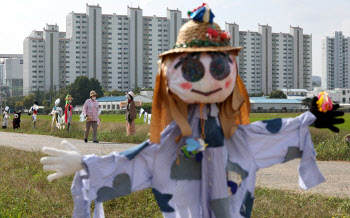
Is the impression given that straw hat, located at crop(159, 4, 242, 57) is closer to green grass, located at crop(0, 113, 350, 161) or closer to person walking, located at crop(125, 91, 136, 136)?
green grass, located at crop(0, 113, 350, 161)

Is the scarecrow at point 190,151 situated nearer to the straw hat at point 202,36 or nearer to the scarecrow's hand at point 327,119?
the straw hat at point 202,36

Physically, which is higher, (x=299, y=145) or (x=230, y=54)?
(x=230, y=54)

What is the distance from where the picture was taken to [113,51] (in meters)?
116

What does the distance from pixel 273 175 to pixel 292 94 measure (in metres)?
118

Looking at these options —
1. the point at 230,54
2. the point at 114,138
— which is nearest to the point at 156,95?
the point at 230,54

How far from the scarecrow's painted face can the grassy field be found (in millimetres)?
2311

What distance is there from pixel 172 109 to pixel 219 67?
462 millimetres

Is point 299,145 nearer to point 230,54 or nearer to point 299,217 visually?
point 230,54

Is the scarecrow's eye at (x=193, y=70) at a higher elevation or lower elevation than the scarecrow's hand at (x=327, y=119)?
higher

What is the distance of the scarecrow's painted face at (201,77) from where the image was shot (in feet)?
10.2

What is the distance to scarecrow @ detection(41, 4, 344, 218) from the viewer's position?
3.12 metres

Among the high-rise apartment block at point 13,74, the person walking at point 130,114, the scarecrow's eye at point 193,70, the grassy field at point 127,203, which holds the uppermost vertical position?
the high-rise apartment block at point 13,74

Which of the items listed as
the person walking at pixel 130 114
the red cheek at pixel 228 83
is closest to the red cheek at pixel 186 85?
the red cheek at pixel 228 83

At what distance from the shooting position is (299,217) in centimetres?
488
